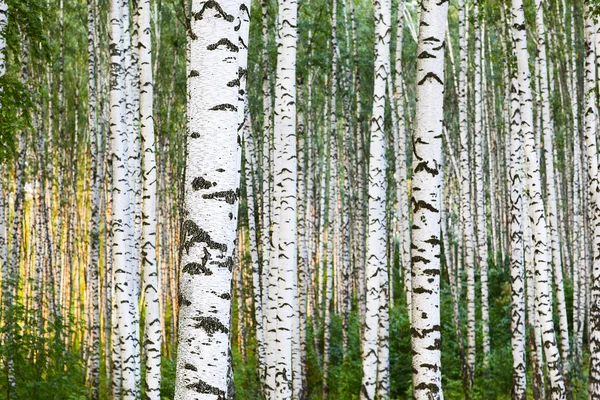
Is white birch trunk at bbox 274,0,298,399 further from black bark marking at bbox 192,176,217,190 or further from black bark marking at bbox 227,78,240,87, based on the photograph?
black bark marking at bbox 192,176,217,190

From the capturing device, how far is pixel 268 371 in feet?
22.1

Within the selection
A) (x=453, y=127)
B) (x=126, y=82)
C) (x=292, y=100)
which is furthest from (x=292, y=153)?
(x=453, y=127)

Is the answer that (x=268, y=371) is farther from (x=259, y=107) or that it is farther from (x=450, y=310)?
(x=259, y=107)

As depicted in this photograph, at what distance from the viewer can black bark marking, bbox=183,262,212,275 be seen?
2.43m

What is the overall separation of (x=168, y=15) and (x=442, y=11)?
1364 centimetres

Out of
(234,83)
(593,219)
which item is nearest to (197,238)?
(234,83)

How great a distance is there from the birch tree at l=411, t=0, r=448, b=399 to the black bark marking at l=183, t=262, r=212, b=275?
6.22 feet

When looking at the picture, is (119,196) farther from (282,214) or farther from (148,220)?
(282,214)

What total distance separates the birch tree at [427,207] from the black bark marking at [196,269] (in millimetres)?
1896

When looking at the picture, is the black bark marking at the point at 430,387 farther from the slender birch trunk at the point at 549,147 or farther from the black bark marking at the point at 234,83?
the slender birch trunk at the point at 549,147

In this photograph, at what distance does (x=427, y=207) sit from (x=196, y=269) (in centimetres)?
203

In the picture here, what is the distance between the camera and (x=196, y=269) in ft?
8.00

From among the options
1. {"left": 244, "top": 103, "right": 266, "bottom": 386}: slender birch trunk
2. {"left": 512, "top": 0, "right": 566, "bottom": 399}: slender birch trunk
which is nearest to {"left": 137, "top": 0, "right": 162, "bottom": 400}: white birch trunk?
{"left": 244, "top": 103, "right": 266, "bottom": 386}: slender birch trunk

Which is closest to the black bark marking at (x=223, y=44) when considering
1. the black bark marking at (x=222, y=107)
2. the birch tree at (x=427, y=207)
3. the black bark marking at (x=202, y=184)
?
the black bark marking at (x=222, y=107)
